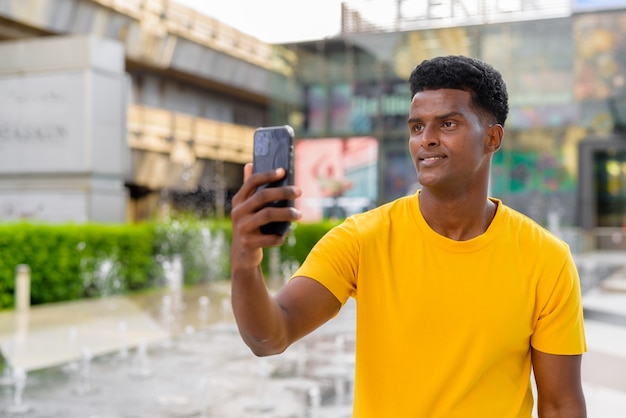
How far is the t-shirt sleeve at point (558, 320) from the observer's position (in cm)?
192

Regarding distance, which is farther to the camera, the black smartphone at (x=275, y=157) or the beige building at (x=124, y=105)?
the beige building at (x=124, y=105)

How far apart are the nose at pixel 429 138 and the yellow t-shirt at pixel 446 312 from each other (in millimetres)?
213

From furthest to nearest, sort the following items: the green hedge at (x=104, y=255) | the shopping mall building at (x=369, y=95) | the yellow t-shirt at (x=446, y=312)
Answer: the shopping mall building at (x=369, y=95) < the green hedge at (x=104, y=255) < the yellow t-shirt at (x=446, y=312)

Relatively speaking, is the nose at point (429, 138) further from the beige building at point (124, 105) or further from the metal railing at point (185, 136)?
the metal railing at point (185, 136)

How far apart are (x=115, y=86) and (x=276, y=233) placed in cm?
1786

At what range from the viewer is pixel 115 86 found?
18.4 metres

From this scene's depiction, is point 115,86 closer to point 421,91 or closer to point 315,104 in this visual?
point 315,104

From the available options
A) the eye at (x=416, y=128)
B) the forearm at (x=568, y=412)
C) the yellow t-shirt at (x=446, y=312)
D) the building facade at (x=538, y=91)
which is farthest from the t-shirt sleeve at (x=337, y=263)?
the building facade at (x=538, y=91)

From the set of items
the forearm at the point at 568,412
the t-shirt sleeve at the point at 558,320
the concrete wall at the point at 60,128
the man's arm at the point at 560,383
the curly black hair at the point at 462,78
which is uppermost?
the concrete wall at the point at 60,128

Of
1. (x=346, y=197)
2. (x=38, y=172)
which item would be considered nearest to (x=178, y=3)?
(x=346, y=197)

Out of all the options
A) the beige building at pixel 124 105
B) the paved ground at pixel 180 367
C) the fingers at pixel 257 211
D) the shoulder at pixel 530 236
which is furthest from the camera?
the beige building at pixel 124 105

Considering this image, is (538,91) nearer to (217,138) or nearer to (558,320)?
(217,138)

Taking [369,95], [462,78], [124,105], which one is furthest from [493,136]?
[369,95]

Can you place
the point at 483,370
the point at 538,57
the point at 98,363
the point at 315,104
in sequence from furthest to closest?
1. the point at 315,104
2. the point at 538,57
3. the point at 98,363
4. the point at 483,370
